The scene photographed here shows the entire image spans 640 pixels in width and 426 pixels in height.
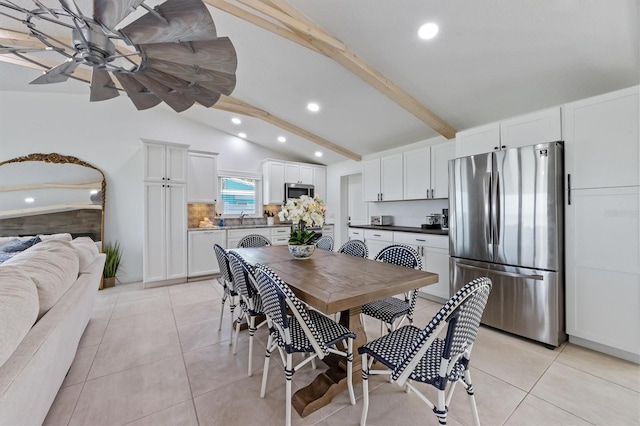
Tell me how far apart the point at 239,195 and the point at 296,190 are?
4.22ft

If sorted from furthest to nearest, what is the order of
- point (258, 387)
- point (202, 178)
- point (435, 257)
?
point (202, 178) < point (435, 257) < point (258, 387)

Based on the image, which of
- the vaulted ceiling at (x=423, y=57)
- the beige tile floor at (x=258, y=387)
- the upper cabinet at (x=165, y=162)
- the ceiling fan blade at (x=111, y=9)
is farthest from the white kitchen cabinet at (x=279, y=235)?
the ceiling fan blade at (x=111, y=9)

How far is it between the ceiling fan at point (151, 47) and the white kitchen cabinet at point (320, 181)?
173 inches

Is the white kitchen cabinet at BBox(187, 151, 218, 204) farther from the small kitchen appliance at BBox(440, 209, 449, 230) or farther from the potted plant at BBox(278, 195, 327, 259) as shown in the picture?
the small kitchen appliance at BBox(440, 209, 449, 230)

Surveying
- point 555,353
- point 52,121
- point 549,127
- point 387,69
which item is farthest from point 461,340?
A: point 52,121

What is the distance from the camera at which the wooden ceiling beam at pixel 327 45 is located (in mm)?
2180

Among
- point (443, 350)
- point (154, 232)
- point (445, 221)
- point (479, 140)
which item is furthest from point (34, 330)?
point (445, 221)

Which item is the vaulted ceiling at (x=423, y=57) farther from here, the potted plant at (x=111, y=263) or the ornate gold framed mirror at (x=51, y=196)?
the potted plant at (x=111, y=263)

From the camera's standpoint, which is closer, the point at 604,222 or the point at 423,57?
the point at 604,222

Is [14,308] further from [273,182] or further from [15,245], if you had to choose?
[273,182]

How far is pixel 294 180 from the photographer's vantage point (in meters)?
6.15

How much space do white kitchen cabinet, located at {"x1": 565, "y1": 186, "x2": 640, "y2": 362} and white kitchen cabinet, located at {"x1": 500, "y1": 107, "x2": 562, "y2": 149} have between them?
59 cm

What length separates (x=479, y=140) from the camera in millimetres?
2980

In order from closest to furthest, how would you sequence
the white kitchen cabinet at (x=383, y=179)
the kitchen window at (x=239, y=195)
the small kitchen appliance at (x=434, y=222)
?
1. the small kitchen appliance at (x=434, y=222)
2. the white kitchen cabinet at (x=383, y=179)
3. the kitchen window at (x=239, y=195)
